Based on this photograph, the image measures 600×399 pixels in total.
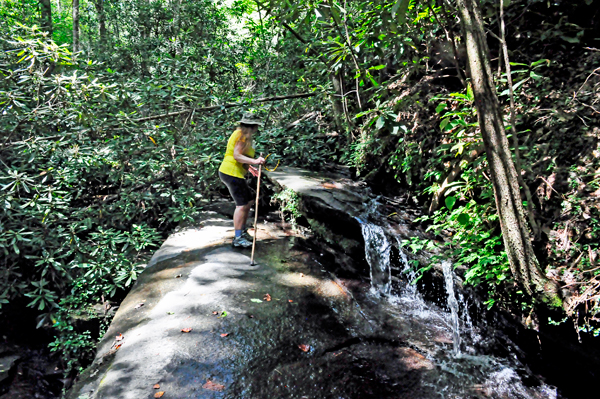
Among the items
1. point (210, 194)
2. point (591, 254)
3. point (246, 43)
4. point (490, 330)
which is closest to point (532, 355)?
point (490, 330)

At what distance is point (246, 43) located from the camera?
11414 mm

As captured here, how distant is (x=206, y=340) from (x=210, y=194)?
5.09m

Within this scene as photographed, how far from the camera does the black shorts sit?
5844mm

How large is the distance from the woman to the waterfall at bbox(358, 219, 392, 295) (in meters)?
2.02

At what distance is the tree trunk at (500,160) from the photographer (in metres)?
3.52

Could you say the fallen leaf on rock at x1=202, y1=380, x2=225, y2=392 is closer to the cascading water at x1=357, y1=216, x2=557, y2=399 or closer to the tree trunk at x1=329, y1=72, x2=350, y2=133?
the cascading water at x1=357, y1=216, x2=557, y2=399

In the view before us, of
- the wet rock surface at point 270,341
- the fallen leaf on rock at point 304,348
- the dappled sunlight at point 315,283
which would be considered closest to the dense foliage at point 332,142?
the wet rock surface at point 270,341

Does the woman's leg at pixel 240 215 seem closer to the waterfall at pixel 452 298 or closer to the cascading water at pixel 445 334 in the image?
the cascading water at pixel 445 334

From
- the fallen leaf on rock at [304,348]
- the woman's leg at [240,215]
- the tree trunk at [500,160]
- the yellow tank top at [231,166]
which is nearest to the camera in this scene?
the tree trunk at [500,160]

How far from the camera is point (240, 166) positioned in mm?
5895

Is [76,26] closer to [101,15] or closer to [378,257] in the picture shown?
[101,15]

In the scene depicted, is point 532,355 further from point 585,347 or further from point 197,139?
point 197,139

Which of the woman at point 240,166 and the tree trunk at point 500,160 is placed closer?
the tree trunk at point 500,160

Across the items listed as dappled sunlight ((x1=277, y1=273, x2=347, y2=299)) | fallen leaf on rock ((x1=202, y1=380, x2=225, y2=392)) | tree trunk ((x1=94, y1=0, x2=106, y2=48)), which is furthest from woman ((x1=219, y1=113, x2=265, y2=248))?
tree trunk ((x1=94, y1=0, x2=106, y2=48))
